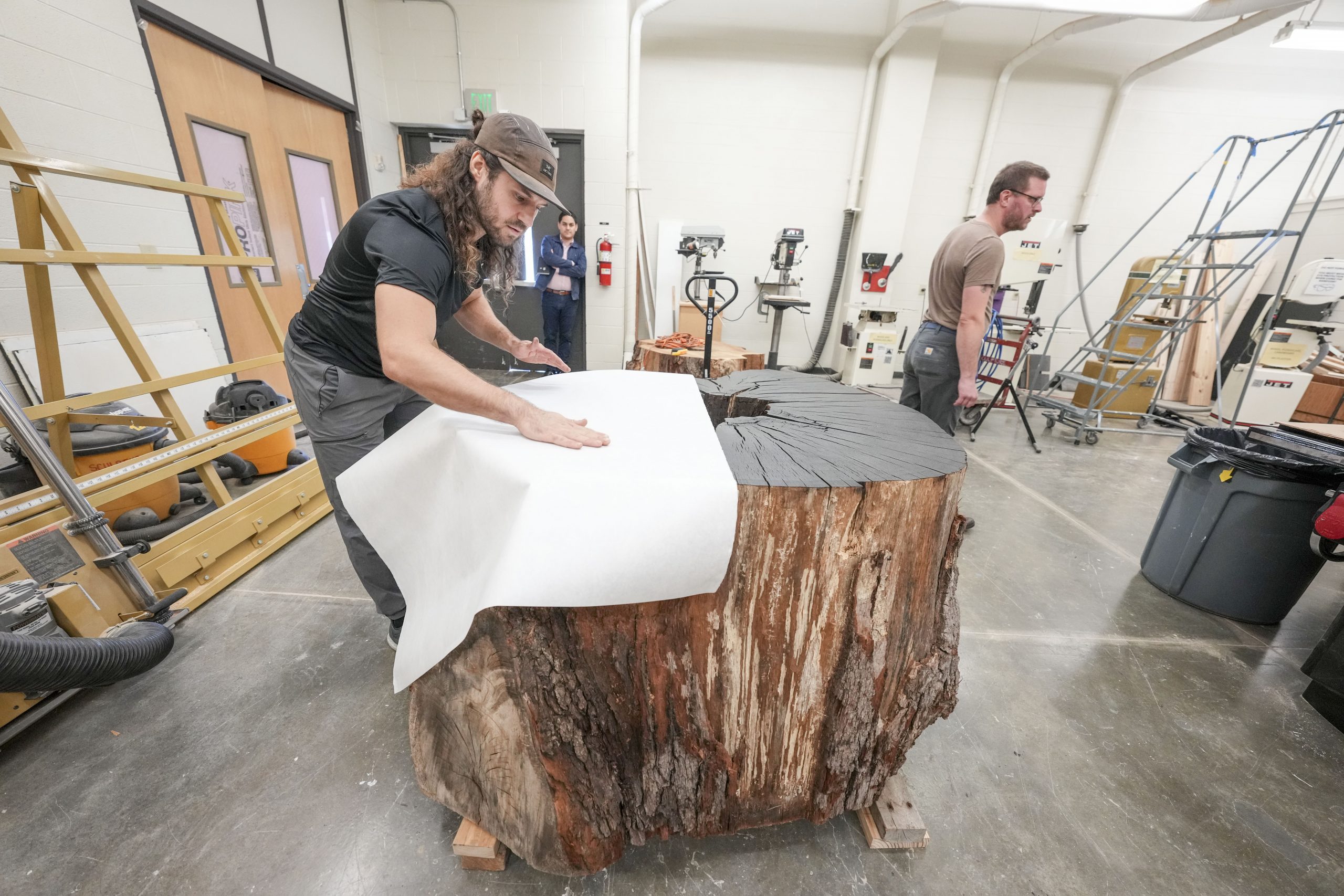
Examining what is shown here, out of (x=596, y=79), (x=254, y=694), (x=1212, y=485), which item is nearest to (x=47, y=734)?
(x=254, y=694)

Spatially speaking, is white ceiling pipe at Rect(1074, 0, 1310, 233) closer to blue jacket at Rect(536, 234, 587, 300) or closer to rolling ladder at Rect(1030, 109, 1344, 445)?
rolling ladder at Rect(1030, 109, 1344, 445)

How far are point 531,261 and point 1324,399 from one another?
6794mm

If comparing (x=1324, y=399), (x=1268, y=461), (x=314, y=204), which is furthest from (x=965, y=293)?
(x=1324, y=399)

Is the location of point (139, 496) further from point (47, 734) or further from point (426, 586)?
point (426, 586)

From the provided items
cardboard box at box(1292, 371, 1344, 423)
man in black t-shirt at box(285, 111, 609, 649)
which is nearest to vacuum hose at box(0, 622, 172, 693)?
man in black t-shirt at box(285, 111, 609, 649)

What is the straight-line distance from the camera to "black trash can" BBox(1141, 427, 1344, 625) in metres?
1.65

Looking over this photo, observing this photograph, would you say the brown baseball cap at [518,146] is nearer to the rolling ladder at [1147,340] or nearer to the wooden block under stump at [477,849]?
the wooden block under stump at [477,849]

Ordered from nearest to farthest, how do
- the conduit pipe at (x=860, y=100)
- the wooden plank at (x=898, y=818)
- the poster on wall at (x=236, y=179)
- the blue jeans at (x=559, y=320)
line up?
the wooden plank at (x=898, y=818)
the poster on wall at (x=236, y=179)
the conduit pipe at (x=860, y=100)
the blue jeans at (x=559, y=320)

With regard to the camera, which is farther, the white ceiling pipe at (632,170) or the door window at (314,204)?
the white ceiling pipe at (632,170)

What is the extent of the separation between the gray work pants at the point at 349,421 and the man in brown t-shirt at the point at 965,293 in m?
1.80

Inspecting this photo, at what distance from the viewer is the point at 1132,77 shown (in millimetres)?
4375

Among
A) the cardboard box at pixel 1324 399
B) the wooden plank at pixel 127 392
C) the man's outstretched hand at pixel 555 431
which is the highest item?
the man's outstretched hand at pixel 555 431

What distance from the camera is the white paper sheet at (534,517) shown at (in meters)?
0.65

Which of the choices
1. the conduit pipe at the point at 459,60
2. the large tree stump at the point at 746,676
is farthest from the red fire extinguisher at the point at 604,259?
the large tree stump at the point at 746,676
